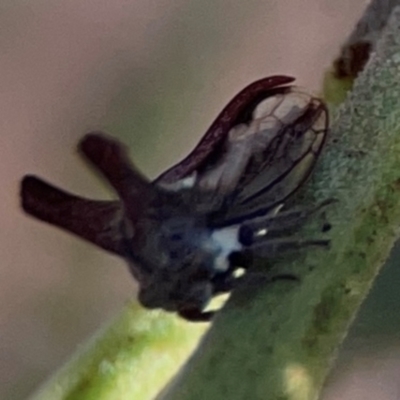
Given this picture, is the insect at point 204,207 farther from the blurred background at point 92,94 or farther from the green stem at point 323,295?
the blurred background at point 92,94

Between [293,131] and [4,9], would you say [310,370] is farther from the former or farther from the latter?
[4,9]

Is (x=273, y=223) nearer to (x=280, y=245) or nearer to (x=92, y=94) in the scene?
(x=280, y=245)

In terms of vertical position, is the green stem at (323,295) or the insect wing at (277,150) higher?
the insect wing at (277,150)

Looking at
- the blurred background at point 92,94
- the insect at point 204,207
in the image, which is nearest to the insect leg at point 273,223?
the insect at point 204,207

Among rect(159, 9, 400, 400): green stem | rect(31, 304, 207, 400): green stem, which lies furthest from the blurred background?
rect(159, 9, 400, 400): green stem

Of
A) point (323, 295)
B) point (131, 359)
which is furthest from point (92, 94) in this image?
point (323, 295)
